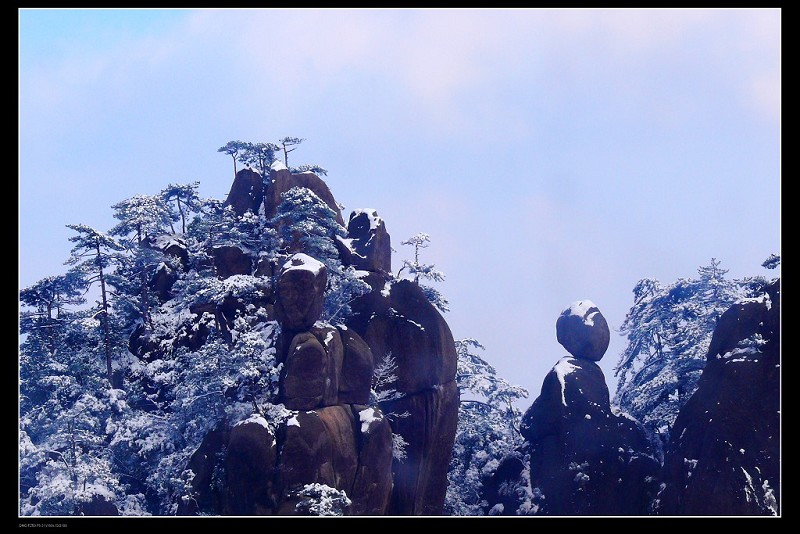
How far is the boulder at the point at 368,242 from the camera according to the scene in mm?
40625

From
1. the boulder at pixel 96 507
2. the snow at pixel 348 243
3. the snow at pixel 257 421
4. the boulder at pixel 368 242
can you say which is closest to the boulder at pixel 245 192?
the snow at pixel 348 243

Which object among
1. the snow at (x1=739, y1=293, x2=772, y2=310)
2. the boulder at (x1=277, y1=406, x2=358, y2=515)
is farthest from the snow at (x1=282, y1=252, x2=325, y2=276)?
Answer: the snow at (x1=739, y1=293, x2=772, y2=310)

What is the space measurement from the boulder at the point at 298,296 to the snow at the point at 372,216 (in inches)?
320

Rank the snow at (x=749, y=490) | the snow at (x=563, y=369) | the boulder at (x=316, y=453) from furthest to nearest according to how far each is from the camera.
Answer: the snow at (x=563, y=369) → the boulder at (x=316, y=453) → the snow at (x=749, y=490)

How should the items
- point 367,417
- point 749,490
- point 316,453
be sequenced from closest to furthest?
point 749,490, point 316,453, point 367,417

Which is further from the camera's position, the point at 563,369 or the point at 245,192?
the point at 245,192

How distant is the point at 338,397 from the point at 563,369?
10139 mm

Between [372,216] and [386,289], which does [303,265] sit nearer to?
[386,289]

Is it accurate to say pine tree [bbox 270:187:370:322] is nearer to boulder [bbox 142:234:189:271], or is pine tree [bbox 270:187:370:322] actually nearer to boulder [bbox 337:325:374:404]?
boulder [bbox 337:325:374:404]

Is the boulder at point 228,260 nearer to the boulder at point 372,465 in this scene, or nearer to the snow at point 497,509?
the boulder at point 372,465

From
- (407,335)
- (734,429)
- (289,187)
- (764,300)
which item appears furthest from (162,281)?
(764,300)

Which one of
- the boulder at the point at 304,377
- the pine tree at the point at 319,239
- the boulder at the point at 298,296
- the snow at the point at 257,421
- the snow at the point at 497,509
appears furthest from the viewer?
the pine tree at the point at 319,239

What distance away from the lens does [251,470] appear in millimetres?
30672

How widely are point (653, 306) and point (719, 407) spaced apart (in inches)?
427
